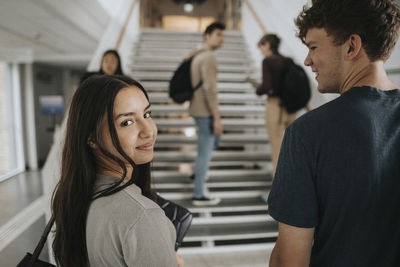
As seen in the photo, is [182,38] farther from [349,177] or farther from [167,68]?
[349,177]

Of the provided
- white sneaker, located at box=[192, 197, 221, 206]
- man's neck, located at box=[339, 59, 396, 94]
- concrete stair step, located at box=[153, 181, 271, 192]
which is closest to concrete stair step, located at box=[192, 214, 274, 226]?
white sneaker, located at box=[192, 197, 221, 206]

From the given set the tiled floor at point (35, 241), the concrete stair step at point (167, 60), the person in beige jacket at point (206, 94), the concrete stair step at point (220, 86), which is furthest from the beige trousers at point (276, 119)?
the concrete stair step at point (167, 60)

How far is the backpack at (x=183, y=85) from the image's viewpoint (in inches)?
110

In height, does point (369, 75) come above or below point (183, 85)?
below

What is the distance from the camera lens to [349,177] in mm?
752

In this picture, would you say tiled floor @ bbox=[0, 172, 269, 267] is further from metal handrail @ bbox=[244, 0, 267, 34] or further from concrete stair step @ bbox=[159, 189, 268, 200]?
metal handrail @ bbox=[244, 0, 267, 34]

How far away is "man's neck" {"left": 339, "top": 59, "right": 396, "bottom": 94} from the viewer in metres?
0.79

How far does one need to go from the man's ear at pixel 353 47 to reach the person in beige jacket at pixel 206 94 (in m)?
1.94

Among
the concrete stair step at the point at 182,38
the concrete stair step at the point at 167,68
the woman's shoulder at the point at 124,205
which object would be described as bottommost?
the woman's shoulder at the point at 124,205

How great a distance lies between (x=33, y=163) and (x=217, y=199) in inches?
301

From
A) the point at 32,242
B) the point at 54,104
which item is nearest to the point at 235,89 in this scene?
→ the point at 32,242

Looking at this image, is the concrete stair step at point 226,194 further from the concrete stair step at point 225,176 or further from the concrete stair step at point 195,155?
the concrete stair step at point 195,155

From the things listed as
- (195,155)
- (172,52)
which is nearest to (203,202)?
(195,155)

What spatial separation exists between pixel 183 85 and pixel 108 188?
7.04 feet
